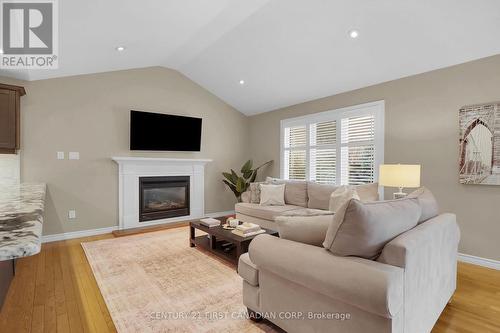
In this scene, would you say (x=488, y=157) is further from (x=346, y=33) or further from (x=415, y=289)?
(x=415, y=289)

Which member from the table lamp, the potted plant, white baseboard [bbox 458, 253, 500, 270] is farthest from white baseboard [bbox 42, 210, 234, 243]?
white baseboard [bbox 458, 253, 500, 270]

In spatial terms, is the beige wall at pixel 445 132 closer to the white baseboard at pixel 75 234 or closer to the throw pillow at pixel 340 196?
the throw pillow at pixel 340 196

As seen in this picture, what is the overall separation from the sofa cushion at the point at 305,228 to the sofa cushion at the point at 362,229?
0.38 feet

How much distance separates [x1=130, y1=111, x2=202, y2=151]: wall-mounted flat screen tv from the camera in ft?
15.6

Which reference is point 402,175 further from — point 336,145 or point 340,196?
point 336,145

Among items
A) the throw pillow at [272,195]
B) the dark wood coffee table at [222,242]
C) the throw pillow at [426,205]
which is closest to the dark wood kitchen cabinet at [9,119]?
the dark wood coffee table at [222,242]

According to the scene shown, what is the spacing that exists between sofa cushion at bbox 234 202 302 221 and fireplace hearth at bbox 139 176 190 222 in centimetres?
135

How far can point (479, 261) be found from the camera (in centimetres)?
312

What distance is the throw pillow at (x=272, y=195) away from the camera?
462 centimetres

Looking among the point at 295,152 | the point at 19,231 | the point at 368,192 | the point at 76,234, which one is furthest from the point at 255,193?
Answer: the point at 19,231

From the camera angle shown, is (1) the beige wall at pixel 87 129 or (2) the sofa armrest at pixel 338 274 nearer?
(2) the sofa armrest at pixel 338 274

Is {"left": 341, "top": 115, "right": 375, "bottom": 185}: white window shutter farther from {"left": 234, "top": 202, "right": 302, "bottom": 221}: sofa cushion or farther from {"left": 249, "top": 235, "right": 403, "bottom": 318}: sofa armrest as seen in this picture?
{"left": 249, "top": 235, "right": 403, "bottom": 318}: sofa armrest

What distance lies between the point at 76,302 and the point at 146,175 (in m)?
2.86

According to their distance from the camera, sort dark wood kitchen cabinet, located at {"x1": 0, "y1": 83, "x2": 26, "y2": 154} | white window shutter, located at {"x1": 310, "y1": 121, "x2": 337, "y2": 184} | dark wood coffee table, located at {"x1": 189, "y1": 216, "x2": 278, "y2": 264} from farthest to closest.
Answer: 1. white window shutter, located at {"x1": 310, "y1": 121, "x2": 337, "y2": 184}
2. dark wood kitchen cabinet, located at {"x1": 0, "y1": 83, "x2": 26, "y2": 154}
3. dark wood coffee table, located at {"x1": 189, "y1": 216, "x2": 278, "y2": 264}
